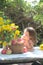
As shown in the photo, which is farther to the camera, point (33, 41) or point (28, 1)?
point (28, 1)

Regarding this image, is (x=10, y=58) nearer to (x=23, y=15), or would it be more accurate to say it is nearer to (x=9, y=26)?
(x=9, y=26)

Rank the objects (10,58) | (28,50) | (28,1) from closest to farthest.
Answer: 1. (10,58)
2. (28,50)
3. (28,1)

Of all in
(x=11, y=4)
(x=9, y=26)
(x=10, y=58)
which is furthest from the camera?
(x=11, y=4)

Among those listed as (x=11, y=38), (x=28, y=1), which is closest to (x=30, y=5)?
(x=28, y=1)

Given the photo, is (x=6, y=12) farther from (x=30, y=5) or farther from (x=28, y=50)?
(x=28, y=50)

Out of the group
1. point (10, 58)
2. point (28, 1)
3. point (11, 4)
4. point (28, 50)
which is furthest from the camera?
point (28, 1)

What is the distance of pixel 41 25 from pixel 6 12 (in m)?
1.05

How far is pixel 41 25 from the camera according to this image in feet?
21.4

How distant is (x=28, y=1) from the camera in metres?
6.92

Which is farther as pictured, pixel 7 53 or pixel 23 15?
pixel 23 15

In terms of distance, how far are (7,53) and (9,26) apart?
1.03 feet

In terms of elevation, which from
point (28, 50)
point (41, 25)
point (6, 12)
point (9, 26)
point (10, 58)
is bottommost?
point (41, 25)

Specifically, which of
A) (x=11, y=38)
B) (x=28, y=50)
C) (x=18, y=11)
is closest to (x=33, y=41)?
(x=28, y=50)

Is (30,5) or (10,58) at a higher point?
(10,58)
